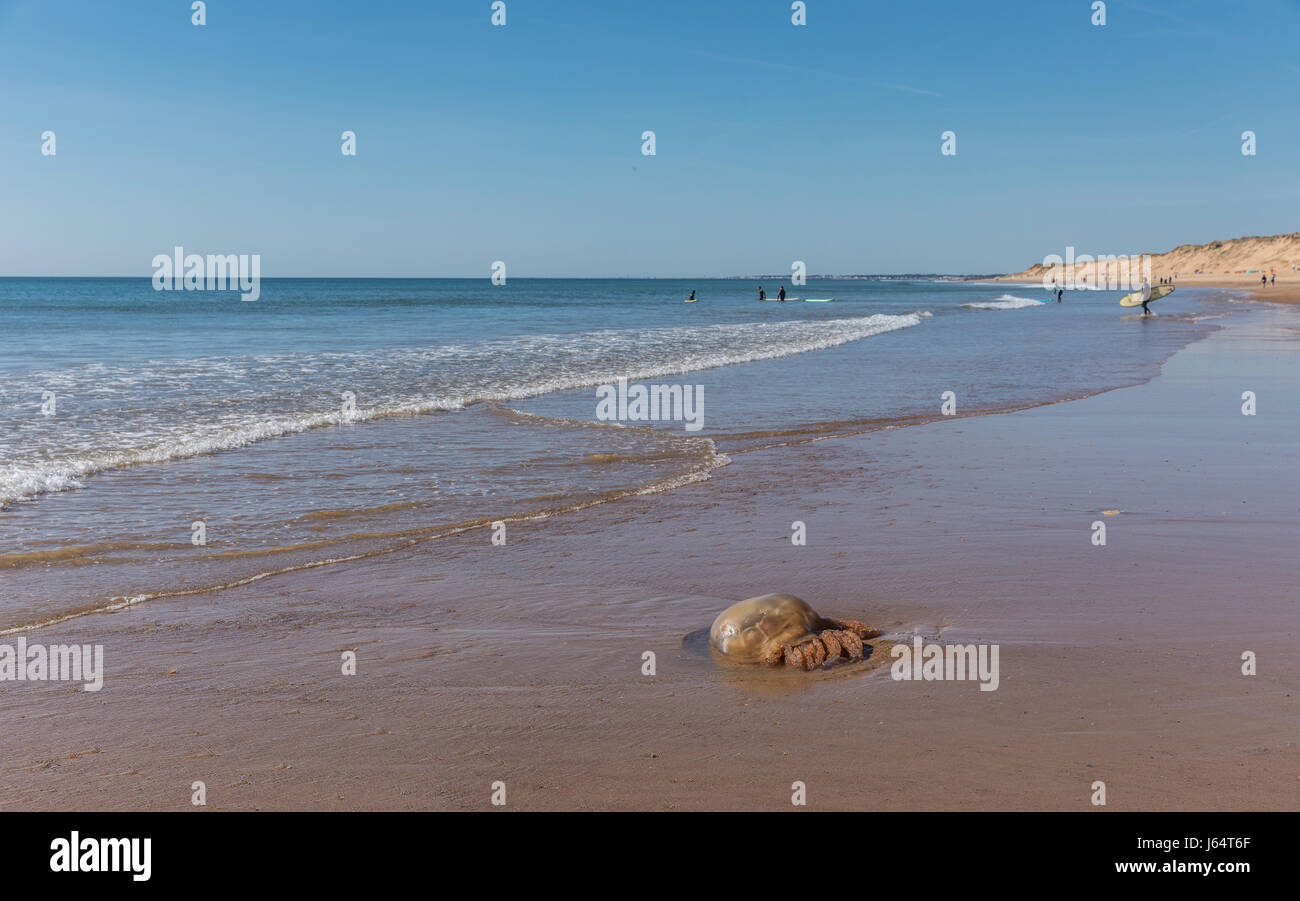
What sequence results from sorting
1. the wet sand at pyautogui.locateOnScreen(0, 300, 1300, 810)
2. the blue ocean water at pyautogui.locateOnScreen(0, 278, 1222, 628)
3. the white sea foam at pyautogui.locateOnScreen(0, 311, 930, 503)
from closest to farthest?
Result: the wet sand at pyautogui.locateOnScreen(0, 300, 1300, 810)
the blue ocean water at pyautogui.locateOnScreen(0, 278, 1222, 628)
the white sea foam at pyautogui.locateOnScreen(0, 311, 930, 503)

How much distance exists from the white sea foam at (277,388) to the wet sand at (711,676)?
5.00 meters

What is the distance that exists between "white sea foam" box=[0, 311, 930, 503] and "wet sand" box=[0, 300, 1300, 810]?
197 inches

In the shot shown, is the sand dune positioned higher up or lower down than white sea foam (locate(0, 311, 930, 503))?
higher up

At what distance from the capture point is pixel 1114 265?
527 feet

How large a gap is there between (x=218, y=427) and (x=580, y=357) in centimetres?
1260

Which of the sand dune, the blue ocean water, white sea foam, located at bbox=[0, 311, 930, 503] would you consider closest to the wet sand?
the blue ocean water

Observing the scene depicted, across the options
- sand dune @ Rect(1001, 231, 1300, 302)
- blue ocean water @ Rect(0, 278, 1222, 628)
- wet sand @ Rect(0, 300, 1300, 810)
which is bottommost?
wet sand @ Rect(0, 300, 1300, 810)

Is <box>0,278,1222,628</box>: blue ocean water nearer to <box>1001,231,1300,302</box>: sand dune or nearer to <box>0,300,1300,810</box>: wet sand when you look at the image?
<box>0,300,1300,810</box>: wet sand

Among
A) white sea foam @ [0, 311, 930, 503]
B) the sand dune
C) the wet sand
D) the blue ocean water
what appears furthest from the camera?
the sand dune

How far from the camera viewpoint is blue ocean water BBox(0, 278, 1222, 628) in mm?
7281

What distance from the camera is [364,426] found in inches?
504

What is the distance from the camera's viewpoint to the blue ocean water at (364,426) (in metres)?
7.28

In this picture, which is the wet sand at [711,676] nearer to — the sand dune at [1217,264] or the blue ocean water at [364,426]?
the blue ocean water at [364,426]
